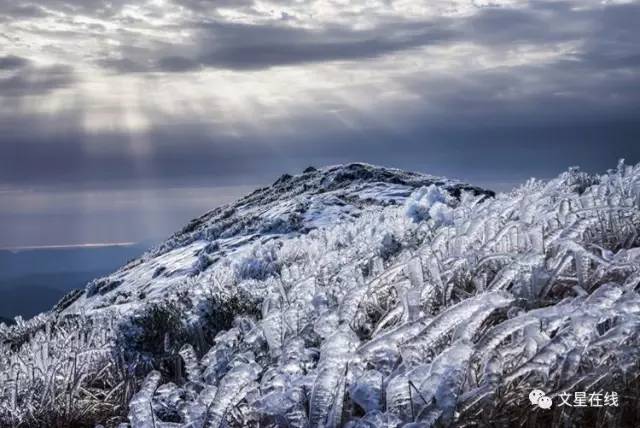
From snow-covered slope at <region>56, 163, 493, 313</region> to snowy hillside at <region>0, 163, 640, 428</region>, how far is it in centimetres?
421

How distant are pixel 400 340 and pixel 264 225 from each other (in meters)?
11.0

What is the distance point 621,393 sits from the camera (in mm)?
3410

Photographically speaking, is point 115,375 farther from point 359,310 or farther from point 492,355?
point 492,355

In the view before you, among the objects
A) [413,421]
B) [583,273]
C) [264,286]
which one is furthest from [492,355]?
[264,286]

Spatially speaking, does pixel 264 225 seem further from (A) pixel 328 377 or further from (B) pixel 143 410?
(A) pixel 328 377

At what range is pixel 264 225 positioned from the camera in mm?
14688

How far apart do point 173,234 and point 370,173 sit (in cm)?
696

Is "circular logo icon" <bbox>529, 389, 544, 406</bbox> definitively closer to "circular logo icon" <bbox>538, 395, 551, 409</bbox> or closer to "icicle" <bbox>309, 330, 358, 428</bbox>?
"circular logo icon" <bbox>538, 395, 551, 409</bbox>

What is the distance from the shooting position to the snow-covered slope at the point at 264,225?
496 inches

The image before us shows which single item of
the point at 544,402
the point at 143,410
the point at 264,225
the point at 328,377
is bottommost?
the point at 264,225

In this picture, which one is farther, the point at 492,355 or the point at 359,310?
the point at 359,310

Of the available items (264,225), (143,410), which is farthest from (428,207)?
(143,410)

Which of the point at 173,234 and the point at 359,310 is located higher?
the point at 359,310

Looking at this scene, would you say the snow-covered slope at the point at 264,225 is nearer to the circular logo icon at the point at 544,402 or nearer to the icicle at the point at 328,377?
the icicle at the point at 328,377
